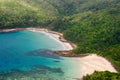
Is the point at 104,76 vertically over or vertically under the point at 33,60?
under

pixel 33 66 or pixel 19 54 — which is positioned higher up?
pixel 19 54

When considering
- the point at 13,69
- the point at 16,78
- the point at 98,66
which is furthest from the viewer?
the point at 98,66

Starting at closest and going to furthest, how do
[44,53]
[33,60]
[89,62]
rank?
[89,62] → [33,60] → [44,53]

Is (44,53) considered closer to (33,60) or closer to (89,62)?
(33,60)

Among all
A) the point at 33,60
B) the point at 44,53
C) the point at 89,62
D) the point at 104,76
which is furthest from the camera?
the point at 44,53

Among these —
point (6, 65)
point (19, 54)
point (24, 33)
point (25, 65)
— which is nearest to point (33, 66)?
point (25, 65)

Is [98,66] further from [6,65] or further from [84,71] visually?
[6,65]

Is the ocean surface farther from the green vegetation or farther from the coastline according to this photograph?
the green vegetation

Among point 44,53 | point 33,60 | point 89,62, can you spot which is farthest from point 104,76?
point 44,53

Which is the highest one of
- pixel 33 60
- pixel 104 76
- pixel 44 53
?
pixel 44 53
